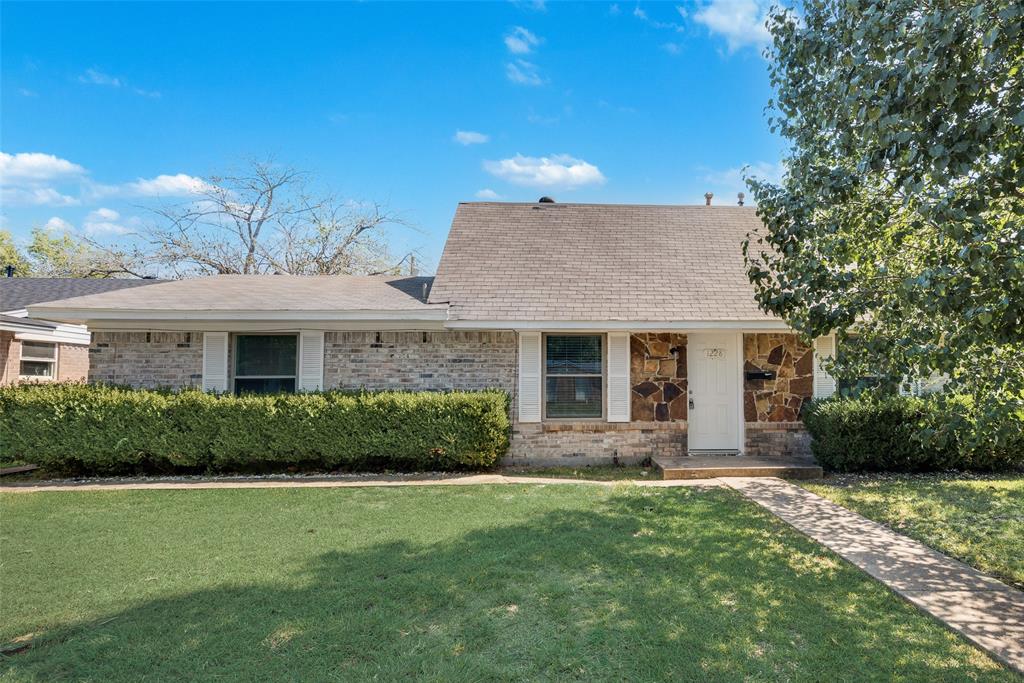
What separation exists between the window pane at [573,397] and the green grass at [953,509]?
3.36m

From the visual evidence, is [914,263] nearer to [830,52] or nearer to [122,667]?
[830,52]

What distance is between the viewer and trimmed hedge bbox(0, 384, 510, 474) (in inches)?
309

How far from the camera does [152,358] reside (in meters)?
8.95

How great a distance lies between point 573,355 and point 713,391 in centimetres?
254

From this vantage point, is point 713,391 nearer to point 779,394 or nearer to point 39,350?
point 779,394

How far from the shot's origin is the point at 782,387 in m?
9.15

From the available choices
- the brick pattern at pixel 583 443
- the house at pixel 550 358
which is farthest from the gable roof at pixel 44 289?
the brick pattern at pixel 583 443

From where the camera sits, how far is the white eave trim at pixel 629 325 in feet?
28.2

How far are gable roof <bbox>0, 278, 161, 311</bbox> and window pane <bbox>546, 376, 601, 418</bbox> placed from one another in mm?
→ 10434

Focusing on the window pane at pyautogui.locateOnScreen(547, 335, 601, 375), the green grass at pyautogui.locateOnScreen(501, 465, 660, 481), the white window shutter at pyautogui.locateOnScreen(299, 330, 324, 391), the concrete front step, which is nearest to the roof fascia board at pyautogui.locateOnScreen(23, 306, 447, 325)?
the white window shutter at pyautogui.locateOnScreen(299, 330, 324, 391)

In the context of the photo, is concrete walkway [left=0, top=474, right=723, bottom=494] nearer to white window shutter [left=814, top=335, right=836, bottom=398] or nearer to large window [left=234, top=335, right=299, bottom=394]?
large window [left=234, top=335, right=299, bottom=394]

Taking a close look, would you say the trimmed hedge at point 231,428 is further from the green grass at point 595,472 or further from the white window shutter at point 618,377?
the white window shutter at point 618,377

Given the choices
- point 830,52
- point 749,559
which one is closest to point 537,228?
point 830,52

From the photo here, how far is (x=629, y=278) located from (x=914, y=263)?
18.2ft
